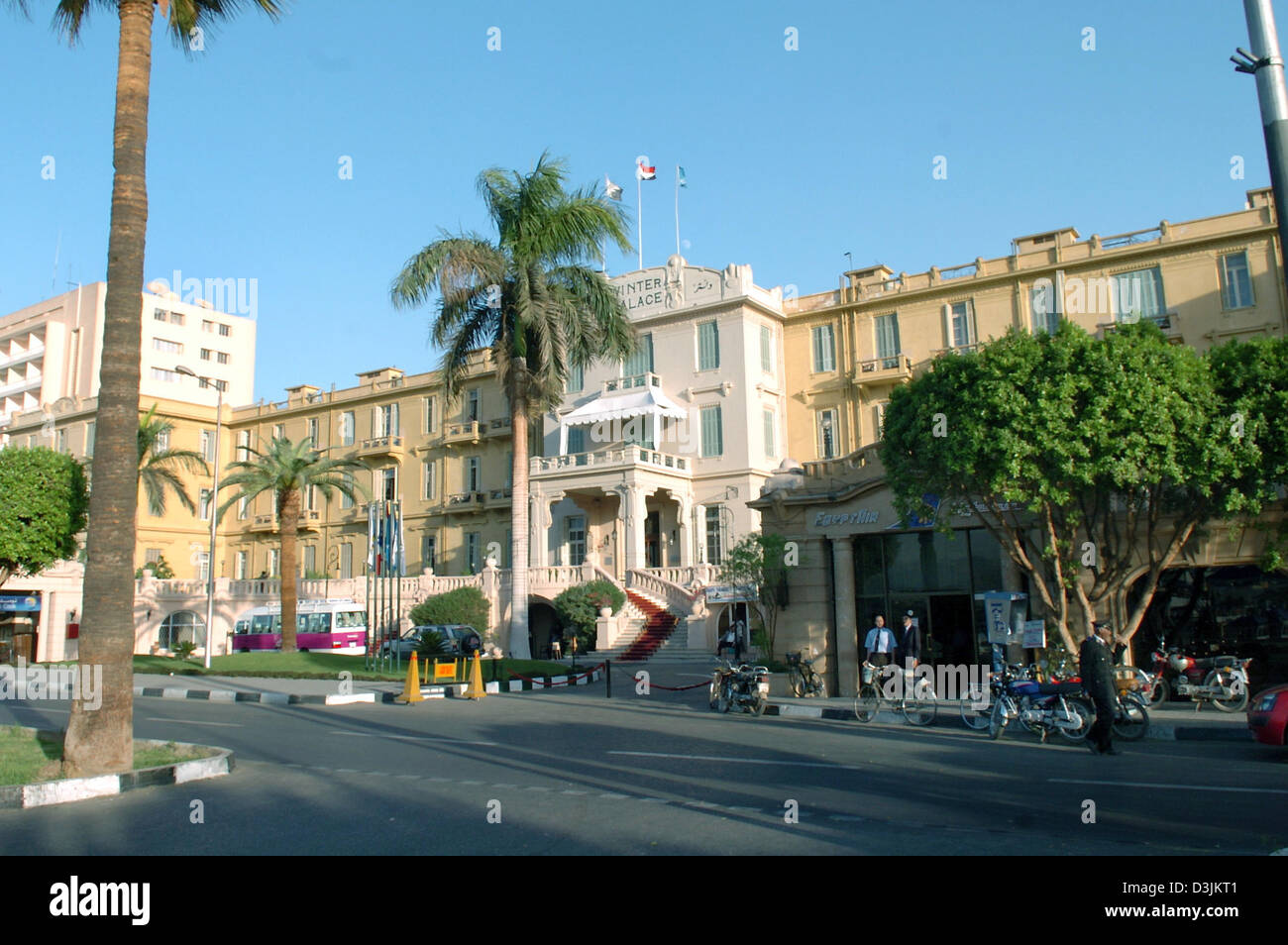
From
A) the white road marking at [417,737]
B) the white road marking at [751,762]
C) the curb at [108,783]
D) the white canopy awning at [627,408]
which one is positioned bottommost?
the white road marking at [751,762]

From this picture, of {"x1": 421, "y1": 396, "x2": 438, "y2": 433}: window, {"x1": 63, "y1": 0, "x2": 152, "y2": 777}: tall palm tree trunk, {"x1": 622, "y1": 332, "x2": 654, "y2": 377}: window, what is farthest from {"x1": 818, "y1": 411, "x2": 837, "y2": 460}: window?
{"x1": 63, "y1": 0, "x2": 152, "y2": 777}: tall palm tree trunk

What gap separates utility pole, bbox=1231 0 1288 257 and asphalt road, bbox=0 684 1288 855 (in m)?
4.35

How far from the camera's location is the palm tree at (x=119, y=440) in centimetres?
1058

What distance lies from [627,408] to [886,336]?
10885mm

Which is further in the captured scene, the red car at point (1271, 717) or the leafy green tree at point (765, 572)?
the leafy green tree at point (765, 572)

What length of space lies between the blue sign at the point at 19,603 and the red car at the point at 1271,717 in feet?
140

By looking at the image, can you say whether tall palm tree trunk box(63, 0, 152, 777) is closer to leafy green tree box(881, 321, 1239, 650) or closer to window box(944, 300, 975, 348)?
leafy green tree box(881, 321, 1239, 650)

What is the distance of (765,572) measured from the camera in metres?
21.3

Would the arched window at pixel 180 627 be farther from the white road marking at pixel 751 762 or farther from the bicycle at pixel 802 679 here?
the white road marking at pixel 751 762

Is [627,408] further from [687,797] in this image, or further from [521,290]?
[687,797]

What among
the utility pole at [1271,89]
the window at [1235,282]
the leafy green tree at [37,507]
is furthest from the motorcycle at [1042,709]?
the leafy green tree at [37,507]

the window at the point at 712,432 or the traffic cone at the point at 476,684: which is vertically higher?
the window at the point at 712,432

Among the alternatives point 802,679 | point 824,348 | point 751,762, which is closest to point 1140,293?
point 824,348
